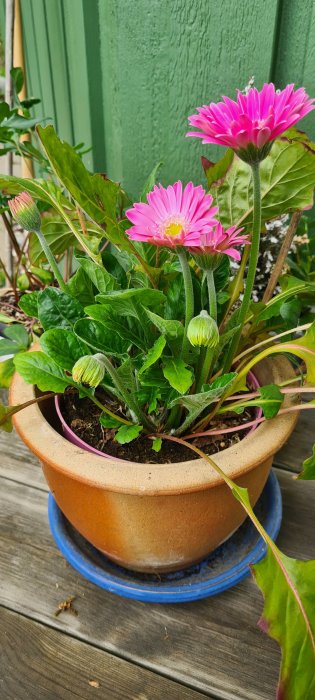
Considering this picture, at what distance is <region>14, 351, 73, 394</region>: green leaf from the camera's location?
2.22ft

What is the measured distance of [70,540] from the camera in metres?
0.84

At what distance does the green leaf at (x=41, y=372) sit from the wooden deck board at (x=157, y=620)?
305mm

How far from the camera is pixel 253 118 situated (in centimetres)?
52

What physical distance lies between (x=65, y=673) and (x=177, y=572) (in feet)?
0.62

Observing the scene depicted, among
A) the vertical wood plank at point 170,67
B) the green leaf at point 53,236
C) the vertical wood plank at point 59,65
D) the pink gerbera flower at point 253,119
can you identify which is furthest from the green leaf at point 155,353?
the vertical wood plank at point 59,65

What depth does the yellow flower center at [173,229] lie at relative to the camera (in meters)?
0.55

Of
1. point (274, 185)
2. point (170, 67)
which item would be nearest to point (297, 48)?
point (170, 67)

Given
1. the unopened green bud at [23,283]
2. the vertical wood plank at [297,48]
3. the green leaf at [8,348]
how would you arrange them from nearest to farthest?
1. the green leaf at [8,348]
2. the vertical wood plank at [297,48]
3. the unopened green bud at [23,283]

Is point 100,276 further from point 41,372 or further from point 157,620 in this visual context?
point 157,620

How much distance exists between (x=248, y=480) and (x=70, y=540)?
0.31 meters

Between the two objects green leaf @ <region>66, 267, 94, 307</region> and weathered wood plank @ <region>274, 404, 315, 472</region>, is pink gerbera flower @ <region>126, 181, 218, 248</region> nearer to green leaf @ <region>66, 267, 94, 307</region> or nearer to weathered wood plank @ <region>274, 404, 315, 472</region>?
green leaf @ <region>66, 267, 94, 307</region>

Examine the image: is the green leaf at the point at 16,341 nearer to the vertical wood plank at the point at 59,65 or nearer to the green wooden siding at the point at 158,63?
the green wooden siding at the point at 158,63

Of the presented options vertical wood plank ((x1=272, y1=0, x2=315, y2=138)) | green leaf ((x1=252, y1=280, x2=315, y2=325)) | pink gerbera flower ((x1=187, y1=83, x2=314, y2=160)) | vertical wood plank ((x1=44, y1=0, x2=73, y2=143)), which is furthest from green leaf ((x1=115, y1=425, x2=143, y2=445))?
vertical wood plank ((x1=44, y1=0, x2=73, y2=143))

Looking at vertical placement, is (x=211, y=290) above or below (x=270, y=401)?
above
